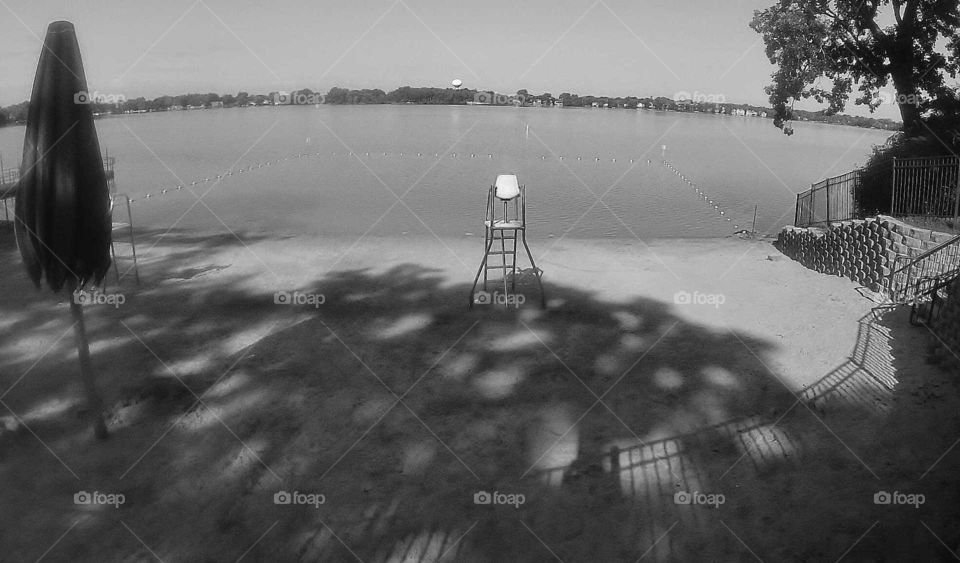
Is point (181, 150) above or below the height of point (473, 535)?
above

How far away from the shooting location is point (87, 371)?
8.98m

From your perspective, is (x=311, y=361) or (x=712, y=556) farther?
(x=311, y=361)

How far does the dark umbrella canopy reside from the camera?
805 centimetres

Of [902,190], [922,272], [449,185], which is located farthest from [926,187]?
[449,185]

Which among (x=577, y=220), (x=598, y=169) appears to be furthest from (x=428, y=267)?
(x=598, y=169)

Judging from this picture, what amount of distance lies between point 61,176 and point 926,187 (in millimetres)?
17690

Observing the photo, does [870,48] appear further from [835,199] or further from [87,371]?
[87,371]

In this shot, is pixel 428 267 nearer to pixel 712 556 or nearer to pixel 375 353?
pixel 375 353

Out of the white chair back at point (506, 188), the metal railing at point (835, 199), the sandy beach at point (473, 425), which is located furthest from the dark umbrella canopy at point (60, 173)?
the metal railing at point (835, 199)

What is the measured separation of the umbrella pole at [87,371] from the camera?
29.0ft

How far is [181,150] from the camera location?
71688 mm

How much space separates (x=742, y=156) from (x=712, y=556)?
242 feet

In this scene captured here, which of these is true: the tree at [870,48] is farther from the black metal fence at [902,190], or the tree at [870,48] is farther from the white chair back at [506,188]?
the white chair back at [506,188]

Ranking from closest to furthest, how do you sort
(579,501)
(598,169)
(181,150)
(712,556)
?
(712,556)
(579,501)
(598,169)
(181,150)
